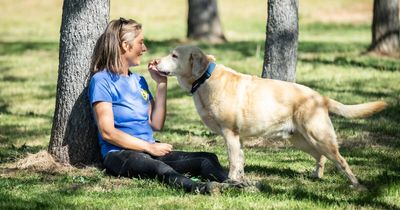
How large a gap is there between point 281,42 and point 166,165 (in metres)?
3.59

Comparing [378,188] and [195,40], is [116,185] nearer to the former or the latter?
[378,188]

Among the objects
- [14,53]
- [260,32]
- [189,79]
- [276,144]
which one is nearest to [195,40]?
[14,53]

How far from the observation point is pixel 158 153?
6.91 meters

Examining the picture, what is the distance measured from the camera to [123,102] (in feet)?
22.9

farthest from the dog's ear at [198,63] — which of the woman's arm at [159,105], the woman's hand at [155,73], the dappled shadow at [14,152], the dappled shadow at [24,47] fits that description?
the dappled shadow at [24,47]

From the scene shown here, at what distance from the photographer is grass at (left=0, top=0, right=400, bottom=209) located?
234 inches

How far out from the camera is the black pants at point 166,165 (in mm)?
6570

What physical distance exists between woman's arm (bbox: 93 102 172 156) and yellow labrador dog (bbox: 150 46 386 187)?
2.11ft

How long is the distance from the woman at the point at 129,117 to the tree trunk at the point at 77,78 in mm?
274

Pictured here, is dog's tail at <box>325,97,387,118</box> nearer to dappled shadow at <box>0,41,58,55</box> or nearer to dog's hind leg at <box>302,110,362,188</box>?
dog's hind leg at <box>302,110,362,188</box>

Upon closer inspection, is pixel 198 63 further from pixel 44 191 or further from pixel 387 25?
pixel 387 25

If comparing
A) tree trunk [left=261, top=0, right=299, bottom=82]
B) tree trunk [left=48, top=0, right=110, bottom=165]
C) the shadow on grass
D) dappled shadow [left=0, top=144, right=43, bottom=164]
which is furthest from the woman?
tree trunk [left=261, top=0, right=299, bottom=82]

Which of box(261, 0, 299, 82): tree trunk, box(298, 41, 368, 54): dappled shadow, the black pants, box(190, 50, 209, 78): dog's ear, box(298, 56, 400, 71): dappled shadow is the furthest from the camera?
box(298, 41, 368, 54): dappled shadow

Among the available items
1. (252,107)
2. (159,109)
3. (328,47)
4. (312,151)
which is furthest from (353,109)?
(328,47)
